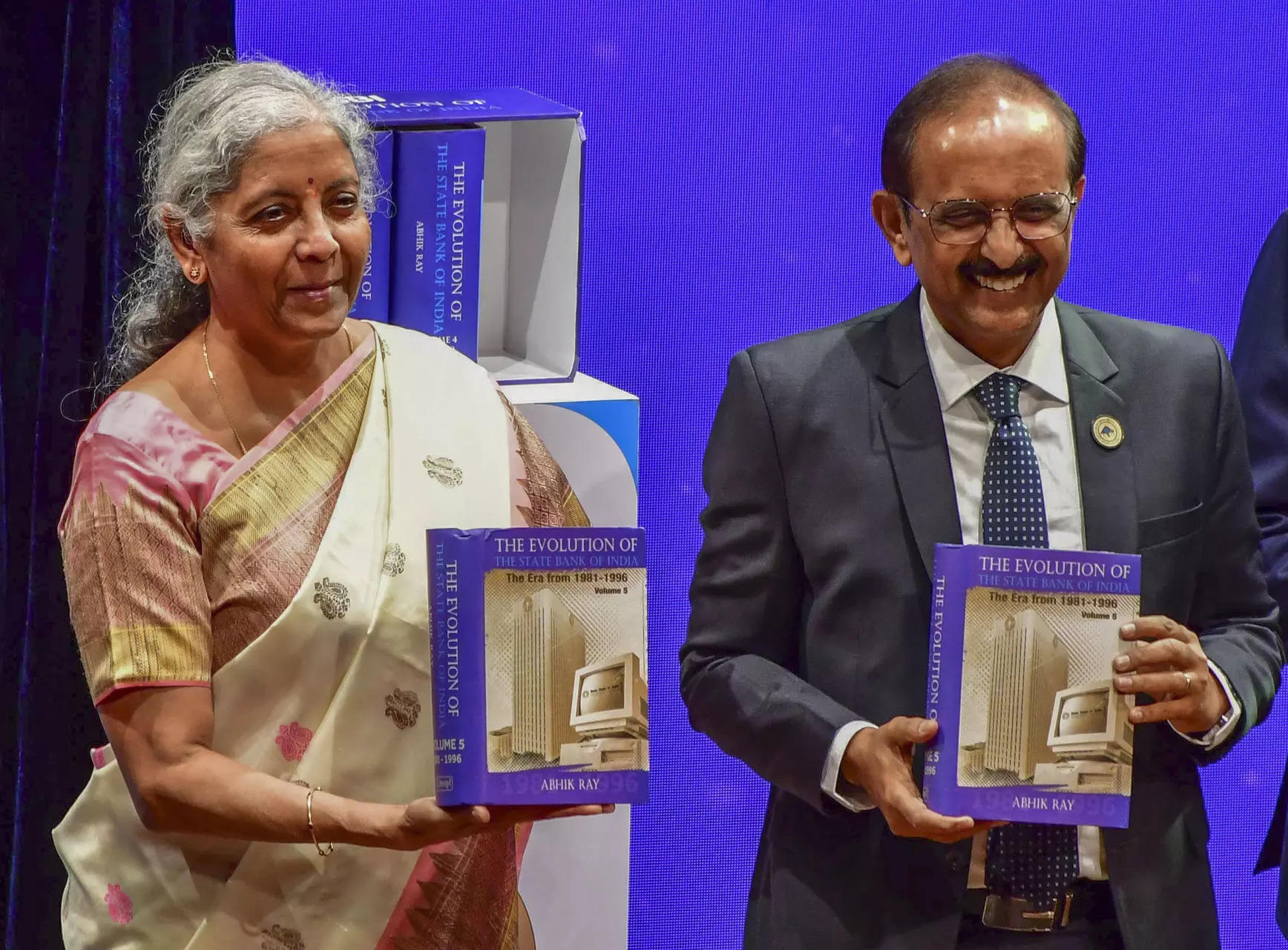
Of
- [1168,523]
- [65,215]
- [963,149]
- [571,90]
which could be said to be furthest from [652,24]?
[1168,523]

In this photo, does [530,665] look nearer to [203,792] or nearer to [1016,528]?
[203,792]

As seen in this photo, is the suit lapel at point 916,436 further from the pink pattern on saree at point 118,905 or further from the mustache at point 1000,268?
the pink pattern on saree at point 118,905

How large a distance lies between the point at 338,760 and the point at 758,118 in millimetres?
1860

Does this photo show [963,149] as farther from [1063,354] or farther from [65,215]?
[65,215]

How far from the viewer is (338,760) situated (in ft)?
6.70

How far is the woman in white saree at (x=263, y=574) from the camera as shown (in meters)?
1.93

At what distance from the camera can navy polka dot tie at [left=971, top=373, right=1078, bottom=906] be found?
1849 millimetres

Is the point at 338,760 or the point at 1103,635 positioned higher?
the point at 1103,635

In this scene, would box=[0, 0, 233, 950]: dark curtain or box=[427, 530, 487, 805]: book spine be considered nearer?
box=[427, 530, 487, 805]: book spine

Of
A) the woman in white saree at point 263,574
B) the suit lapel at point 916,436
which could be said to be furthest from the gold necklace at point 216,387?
the suit lapel at point 916,436

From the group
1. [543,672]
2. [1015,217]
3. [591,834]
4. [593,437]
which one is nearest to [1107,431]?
[1015,217]

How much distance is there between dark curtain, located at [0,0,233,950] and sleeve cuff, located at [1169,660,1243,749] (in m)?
1.84

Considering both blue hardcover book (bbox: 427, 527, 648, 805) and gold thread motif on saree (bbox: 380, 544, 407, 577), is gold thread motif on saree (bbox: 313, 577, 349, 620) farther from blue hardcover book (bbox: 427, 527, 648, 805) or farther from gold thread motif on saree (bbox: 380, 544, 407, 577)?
blue hardcover book (bbox: 427, 527, 648, 805)

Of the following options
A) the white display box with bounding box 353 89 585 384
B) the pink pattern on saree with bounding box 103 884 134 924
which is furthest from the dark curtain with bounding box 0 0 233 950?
the pink pattern on saree with bounding box 103 884 134 924
